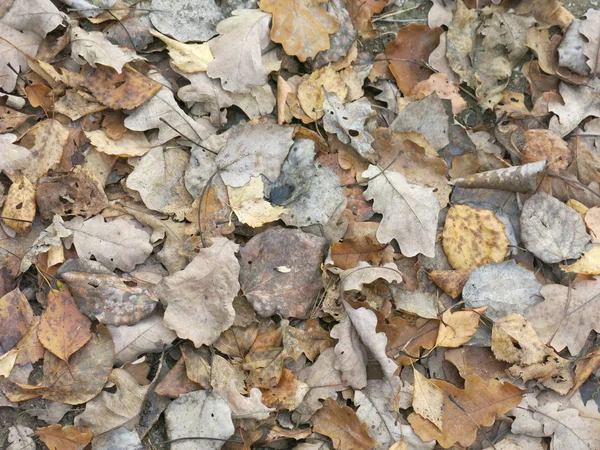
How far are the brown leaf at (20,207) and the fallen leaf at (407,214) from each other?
134 cm

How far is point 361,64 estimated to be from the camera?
281 centimetres

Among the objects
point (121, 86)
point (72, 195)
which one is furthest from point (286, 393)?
point (121, 86)

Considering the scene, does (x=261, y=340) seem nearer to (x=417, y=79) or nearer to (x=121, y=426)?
(x=121, y=426)

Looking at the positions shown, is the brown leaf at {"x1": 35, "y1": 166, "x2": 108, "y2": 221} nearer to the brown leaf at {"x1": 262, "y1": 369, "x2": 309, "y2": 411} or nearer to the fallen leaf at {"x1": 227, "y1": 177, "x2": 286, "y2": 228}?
the fallen leaf at {"x1": 227, "y1": 177, "x2": 286, "y2": 228}

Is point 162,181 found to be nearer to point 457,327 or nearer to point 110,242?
point 110,242

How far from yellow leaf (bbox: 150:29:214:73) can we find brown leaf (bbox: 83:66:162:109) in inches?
5.6

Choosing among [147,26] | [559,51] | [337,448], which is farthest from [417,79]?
[337,448]

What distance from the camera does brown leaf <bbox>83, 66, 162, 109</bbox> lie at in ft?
8.09

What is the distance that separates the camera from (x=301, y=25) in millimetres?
2648

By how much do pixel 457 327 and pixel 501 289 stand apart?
0.83 feet

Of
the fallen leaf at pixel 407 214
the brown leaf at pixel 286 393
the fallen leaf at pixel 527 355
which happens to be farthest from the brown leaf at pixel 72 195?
the fallen leaf at pixel 527 355

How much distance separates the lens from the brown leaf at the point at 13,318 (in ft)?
7.08

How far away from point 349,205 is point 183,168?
0.71 m

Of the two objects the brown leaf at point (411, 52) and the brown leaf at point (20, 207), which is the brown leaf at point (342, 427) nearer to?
the brown leaf at point (20, 207)
